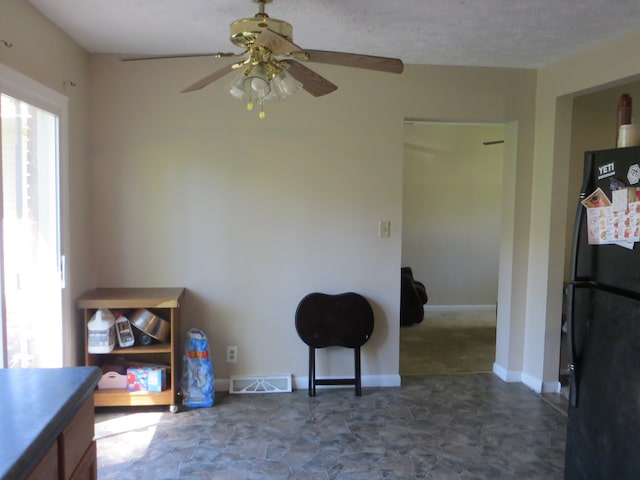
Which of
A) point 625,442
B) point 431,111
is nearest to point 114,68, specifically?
point 431,111

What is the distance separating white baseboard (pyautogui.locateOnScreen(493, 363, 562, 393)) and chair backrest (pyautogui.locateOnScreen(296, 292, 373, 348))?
1.20 m

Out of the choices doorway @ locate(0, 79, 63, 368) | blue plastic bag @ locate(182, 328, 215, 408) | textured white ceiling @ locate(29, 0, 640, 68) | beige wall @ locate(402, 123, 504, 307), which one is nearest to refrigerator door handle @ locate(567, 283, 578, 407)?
textured white ceiling @ locate(29, 0, 640, 68)

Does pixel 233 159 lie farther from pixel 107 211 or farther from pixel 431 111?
pixel 431 111

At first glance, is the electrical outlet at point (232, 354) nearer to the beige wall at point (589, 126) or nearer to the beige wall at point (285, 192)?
the beige wall at point (285, 192)

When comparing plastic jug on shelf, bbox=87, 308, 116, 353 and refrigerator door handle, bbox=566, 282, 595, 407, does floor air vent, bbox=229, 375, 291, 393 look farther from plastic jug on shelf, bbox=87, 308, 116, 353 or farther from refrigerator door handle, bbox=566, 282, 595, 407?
refrigerator door handle, bbox=566, 282, 595, 407

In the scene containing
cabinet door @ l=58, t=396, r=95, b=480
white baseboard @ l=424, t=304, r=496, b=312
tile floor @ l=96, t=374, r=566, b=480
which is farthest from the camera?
white baseboard @ l=424, t=304, r=496, b=312

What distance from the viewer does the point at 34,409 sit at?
1.23 metres

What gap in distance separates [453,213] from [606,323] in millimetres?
4071

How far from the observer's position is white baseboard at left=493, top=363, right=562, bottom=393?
358 centimetres

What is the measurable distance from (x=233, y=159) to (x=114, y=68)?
3.25 ft

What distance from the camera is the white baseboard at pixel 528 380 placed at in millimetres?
3582

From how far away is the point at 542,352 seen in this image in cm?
357

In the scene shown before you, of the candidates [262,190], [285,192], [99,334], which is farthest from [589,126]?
[99,334]

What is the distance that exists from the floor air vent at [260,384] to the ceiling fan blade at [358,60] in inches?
93.1
